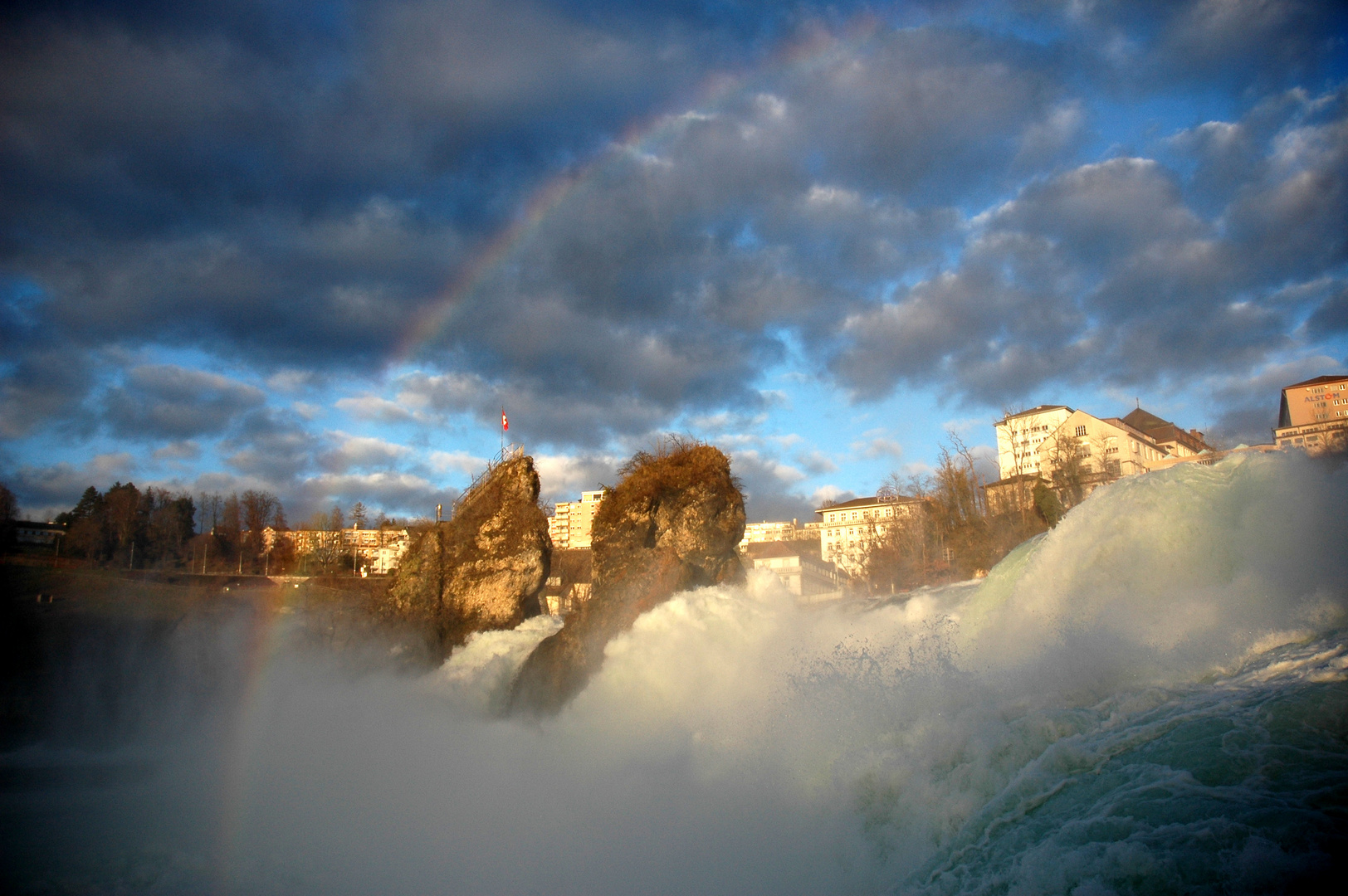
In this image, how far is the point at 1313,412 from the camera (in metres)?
43.8

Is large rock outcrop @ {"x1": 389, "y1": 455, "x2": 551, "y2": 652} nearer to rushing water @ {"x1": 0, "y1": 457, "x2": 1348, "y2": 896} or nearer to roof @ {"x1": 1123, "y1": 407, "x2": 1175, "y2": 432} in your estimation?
rushing water @ {"x1": 0, "y1": 457, "x2": 1348, "y2": 896}

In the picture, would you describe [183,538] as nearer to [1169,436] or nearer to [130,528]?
[130,528]

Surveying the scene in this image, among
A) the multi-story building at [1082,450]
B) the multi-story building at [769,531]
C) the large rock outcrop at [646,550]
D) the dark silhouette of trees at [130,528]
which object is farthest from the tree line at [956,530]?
the multi-story building at [769,531]

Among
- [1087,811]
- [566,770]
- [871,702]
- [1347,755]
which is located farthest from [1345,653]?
[566,770]

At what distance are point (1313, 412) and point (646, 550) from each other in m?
42.4

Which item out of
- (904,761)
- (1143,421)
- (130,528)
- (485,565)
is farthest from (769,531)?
(904,761)

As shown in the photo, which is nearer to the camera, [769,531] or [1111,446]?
[1111,446]

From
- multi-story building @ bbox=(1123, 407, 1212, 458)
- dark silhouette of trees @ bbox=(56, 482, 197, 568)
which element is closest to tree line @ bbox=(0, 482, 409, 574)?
dark silhouette of trees @ bbox=(56, 482, 197, 568)

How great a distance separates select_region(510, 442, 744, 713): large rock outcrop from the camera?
80.0 ft

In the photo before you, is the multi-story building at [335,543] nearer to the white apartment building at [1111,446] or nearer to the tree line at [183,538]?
the tree line at [183,538]

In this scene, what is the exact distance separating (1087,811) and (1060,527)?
330 inches

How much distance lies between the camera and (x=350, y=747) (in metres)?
23.8

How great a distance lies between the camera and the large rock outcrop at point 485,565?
31.9 m

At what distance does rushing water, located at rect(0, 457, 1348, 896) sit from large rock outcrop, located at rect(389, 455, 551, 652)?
8.45m
